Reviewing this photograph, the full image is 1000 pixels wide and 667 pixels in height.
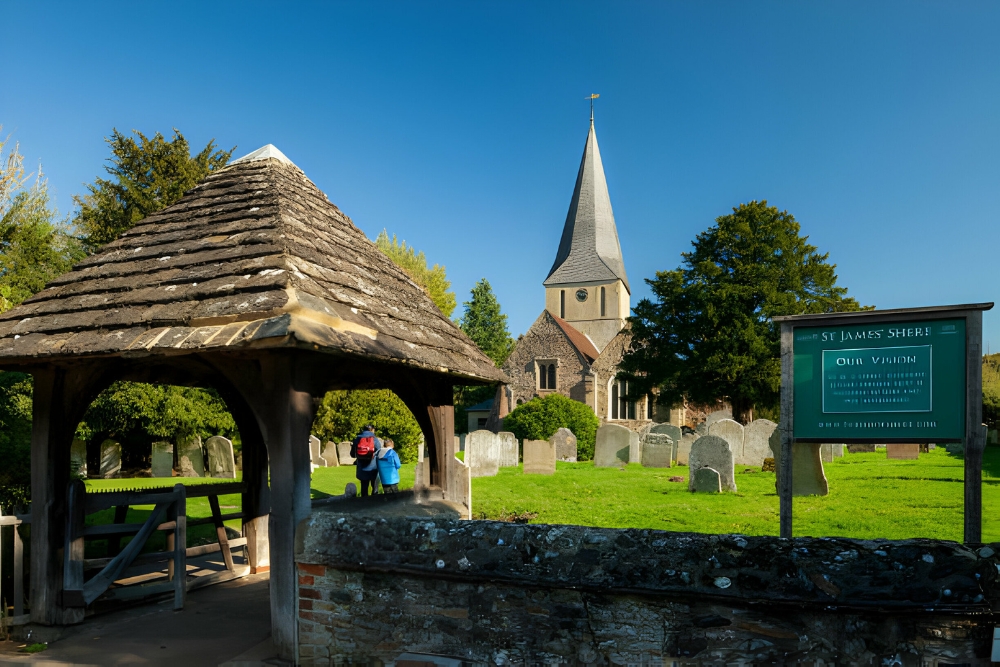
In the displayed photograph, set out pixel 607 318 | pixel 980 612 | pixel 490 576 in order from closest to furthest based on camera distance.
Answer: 1. pixel 980 612
2. pixel 490 576
3. pixel 607 318

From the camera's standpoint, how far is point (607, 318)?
53750 mm

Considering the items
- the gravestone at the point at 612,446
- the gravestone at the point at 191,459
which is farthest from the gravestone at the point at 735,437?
the gravestone at the point at 191,459

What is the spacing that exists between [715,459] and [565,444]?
12315mm

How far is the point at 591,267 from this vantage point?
5453cm

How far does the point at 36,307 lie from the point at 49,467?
59.2 inches

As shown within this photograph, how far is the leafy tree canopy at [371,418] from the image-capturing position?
2577 cm

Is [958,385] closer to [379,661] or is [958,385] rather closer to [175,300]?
[379,661]

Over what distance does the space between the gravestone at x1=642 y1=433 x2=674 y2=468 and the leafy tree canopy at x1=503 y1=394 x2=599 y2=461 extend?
9057 mm

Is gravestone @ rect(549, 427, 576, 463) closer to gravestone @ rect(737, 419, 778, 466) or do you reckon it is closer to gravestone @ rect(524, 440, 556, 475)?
gravestone @ rect(524, 440, 556, 475)

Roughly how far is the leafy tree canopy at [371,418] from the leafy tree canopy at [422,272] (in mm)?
13057

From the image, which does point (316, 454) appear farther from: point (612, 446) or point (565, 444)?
point (612, 446)

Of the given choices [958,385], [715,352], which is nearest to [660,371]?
[715,352]

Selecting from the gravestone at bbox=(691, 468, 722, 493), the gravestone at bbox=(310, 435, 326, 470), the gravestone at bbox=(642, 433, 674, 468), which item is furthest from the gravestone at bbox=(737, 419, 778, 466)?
the gravestone at bbox=(310, 435, 326, 470)

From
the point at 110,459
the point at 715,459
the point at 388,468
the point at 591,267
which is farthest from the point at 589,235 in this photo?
the point at 388,468
